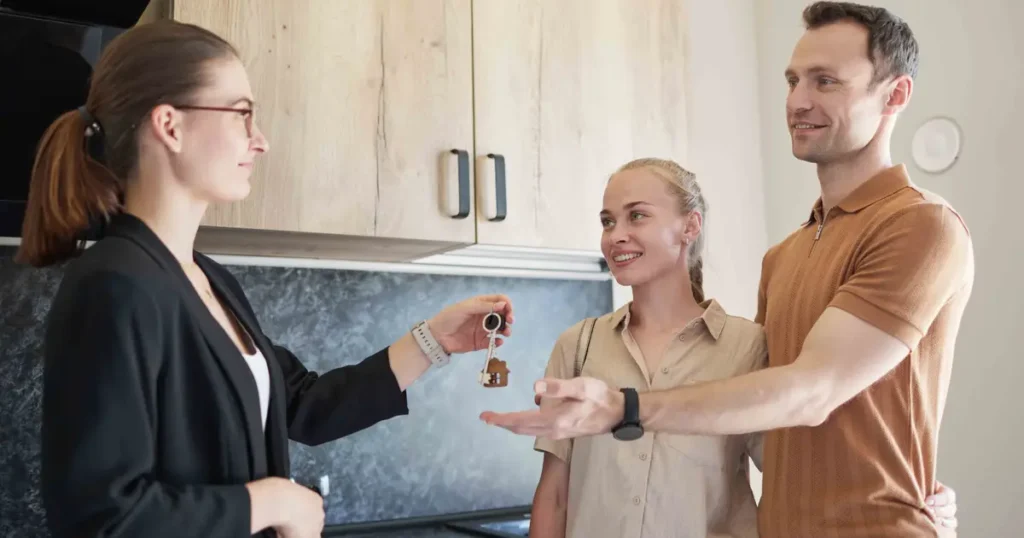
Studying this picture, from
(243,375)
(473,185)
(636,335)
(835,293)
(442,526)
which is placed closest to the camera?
(243,375)

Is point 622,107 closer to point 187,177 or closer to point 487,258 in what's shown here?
point 487,258

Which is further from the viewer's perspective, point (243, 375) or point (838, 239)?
point (838, 239)

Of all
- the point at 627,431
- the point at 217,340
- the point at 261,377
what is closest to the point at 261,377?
the point at 261,377

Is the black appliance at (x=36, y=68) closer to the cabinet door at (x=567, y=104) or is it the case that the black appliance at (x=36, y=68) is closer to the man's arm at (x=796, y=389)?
the cabinet door at (x=567, y=104)

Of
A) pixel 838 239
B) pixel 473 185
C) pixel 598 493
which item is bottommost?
pixel 598 493

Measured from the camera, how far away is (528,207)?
1892 millimetres

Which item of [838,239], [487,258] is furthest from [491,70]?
[838,239]

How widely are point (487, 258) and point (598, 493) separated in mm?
897

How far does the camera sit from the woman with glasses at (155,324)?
91 cm

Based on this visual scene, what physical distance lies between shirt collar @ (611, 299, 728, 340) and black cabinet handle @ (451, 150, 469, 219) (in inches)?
15.7

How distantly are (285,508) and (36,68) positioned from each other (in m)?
0.83

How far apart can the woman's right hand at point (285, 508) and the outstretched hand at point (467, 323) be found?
0.40 meters

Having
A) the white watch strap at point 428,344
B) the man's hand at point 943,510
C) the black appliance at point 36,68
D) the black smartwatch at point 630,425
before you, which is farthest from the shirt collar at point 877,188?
the black appliance at point 36,68

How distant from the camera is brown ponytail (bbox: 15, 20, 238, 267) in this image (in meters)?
1.05
